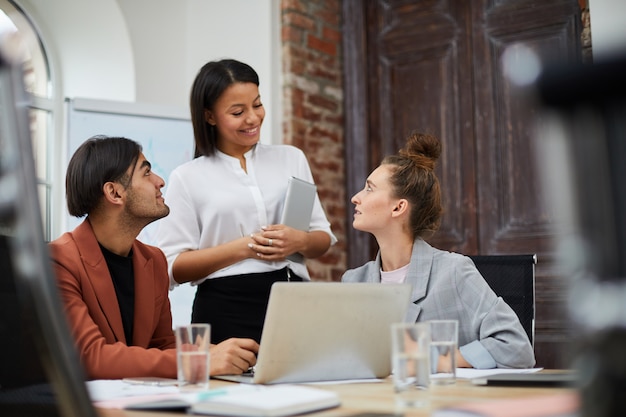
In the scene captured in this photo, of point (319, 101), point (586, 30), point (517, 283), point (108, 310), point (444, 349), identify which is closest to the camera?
point (444, 349)

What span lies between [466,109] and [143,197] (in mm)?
2217

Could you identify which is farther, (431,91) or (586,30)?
(431,91)

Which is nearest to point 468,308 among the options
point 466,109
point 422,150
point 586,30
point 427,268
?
point 427,268

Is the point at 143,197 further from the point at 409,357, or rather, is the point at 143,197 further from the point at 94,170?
the point at 409,357

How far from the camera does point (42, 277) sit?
2.29 ft

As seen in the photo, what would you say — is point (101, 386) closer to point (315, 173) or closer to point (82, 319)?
point (82, 319)

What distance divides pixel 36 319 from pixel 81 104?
327 centimetres

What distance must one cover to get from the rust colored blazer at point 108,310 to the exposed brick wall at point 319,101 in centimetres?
197

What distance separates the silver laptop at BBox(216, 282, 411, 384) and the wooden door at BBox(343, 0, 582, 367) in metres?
2.13

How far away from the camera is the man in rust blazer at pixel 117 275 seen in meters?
1.65

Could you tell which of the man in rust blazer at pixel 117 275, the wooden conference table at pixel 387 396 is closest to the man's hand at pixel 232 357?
the man in rust blazer at pixel 117 275

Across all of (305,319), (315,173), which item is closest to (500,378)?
(305,319)

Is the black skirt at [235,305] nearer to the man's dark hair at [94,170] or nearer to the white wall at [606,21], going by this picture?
the man's dark hair at [94,170]

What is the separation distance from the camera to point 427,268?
212 centimetres
